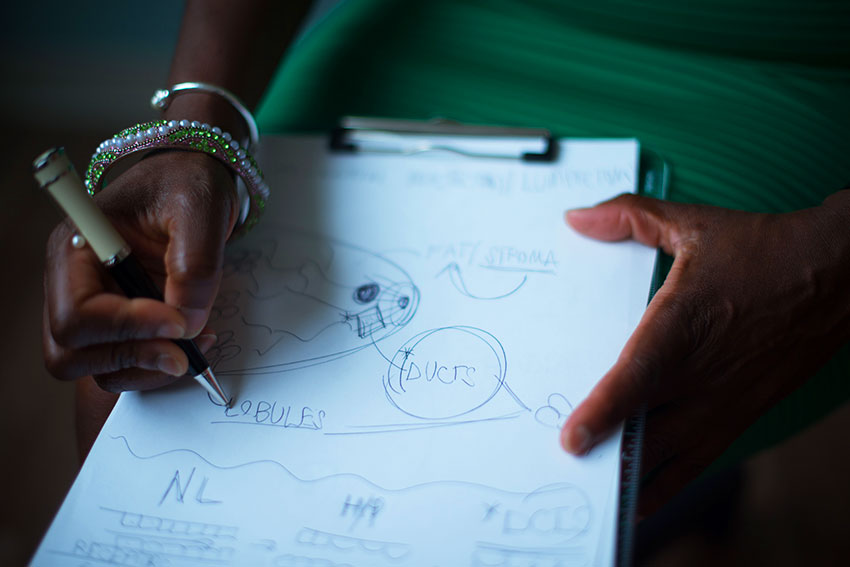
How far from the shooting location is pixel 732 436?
492 mm

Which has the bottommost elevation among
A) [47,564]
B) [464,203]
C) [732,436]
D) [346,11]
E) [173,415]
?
[47,564]

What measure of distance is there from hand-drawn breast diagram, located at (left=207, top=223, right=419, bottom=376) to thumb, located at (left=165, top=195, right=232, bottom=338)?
49 millimetres

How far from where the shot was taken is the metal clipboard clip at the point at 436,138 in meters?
0.61

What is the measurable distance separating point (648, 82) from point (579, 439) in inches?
16.0

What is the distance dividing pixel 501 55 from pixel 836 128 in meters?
0.33

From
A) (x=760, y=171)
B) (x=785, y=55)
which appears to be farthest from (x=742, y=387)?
(x=785, y=55)

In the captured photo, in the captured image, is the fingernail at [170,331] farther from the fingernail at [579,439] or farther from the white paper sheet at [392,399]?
the fingernail at [579,439]

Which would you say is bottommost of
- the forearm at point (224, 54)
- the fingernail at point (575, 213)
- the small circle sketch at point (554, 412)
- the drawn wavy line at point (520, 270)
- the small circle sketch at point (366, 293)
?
the small circle sketch at point (554, 412)

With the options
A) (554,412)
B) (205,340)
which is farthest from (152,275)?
(554,412)

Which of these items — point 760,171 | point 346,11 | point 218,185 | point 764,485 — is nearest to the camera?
point 218,185

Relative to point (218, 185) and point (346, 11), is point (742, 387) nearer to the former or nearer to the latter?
point (218, 185)

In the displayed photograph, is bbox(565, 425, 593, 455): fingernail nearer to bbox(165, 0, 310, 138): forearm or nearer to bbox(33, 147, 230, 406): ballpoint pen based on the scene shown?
bbox(33, 147, 230, 406): ballpoint pen

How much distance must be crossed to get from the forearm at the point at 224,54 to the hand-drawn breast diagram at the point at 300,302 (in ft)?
0.38

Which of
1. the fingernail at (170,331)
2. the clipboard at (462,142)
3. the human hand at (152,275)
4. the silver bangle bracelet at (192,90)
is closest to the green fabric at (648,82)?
the clipboard at (462,142)
